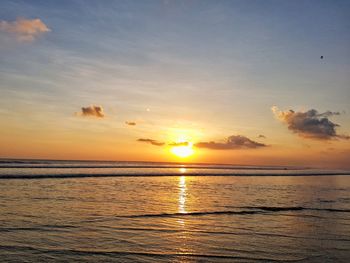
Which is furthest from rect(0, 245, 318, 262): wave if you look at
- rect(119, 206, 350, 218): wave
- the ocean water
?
rect(119, 206, 350, 218): wave

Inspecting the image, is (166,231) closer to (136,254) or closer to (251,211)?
(136,254)

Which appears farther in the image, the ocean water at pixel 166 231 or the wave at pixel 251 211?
the wave at pixel 251 211

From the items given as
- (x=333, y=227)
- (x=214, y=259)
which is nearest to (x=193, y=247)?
(x=214, y=259)

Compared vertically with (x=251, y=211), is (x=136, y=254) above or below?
below

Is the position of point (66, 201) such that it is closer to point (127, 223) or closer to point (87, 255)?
point (127, 223)

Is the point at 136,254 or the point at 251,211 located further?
the point at 251,211

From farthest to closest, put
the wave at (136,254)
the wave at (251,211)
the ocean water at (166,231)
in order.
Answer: the wave at (251,211) → the ocean water at (166,231) → the wave at (136,254)

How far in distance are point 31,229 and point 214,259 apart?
8567 millimetres

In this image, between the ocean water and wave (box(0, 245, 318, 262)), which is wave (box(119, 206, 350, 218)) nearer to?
the ocean water

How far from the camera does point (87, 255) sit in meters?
12.5

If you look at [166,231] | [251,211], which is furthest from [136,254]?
[251,211]

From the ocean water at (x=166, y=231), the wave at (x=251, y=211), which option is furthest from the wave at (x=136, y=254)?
the wave at (x=251, y=211)

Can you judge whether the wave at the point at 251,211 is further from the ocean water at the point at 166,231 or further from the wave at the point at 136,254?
the wave at the point at 136,254

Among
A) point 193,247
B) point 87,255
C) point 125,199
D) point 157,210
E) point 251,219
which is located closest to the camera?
point 87,255
